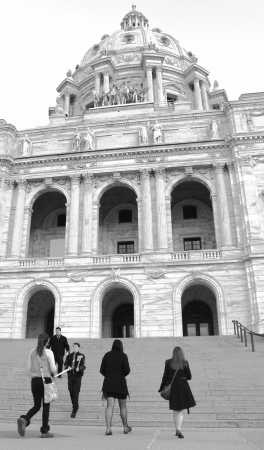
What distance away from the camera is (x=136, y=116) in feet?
116

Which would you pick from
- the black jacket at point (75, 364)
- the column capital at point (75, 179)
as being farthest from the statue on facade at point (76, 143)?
the black jacket at point (75, 364)

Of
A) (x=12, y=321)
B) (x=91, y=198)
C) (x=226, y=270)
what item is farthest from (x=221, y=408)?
(x=91, y=198)

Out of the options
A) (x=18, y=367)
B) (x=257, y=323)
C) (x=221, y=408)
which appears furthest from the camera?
(x=257, y=323)

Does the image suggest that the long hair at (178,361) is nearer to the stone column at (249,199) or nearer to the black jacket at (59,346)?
the black jacket at (59,346)

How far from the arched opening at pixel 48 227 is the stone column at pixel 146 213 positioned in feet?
25.0

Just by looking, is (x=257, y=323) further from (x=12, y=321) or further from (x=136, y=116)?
(x=136, y=116)

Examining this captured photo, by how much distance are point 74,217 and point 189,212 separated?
993 cm

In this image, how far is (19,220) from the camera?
105 ft

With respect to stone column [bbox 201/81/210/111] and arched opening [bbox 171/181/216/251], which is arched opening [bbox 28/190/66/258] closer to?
arched opening [bbox 171/181/216/251]

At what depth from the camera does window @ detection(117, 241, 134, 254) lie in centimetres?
3411

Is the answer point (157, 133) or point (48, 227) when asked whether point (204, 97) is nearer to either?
point (157, 133)

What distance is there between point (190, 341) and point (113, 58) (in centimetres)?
5144

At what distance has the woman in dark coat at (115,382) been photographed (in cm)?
843

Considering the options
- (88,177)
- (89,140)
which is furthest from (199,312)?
(89,140)
